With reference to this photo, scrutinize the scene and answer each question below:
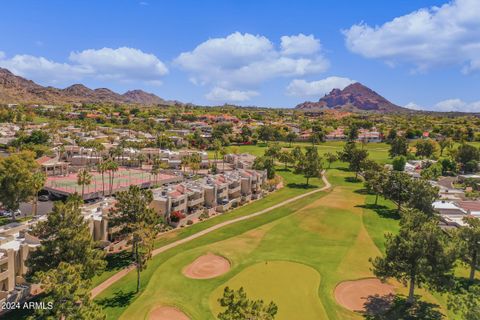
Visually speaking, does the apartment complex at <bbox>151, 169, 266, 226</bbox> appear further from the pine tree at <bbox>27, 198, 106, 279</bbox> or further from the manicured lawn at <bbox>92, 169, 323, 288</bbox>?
the pine tree at <bbox>27, 198, 106, 279</bbox>

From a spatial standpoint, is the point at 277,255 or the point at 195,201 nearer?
the point at 277,255

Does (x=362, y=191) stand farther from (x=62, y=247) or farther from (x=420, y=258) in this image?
(x=62, y=247)

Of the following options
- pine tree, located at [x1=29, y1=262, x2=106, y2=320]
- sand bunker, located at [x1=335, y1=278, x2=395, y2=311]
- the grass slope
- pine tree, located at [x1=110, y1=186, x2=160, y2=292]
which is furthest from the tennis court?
sand bunker, located at [x1=335, y1=278, x2=395, y2=311]

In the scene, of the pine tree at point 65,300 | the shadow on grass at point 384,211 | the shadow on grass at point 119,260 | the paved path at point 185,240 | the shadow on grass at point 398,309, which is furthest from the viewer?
the shadow on grass at point 384,211

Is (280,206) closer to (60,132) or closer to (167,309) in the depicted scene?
(167,309)

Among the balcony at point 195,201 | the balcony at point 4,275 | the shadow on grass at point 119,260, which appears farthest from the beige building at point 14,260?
the balcony at point 195,201

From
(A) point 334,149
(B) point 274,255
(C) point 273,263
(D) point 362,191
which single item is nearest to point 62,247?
(C) point 273,263

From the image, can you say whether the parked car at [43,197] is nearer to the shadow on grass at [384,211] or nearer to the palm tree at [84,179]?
the palm tree at [84,179]
